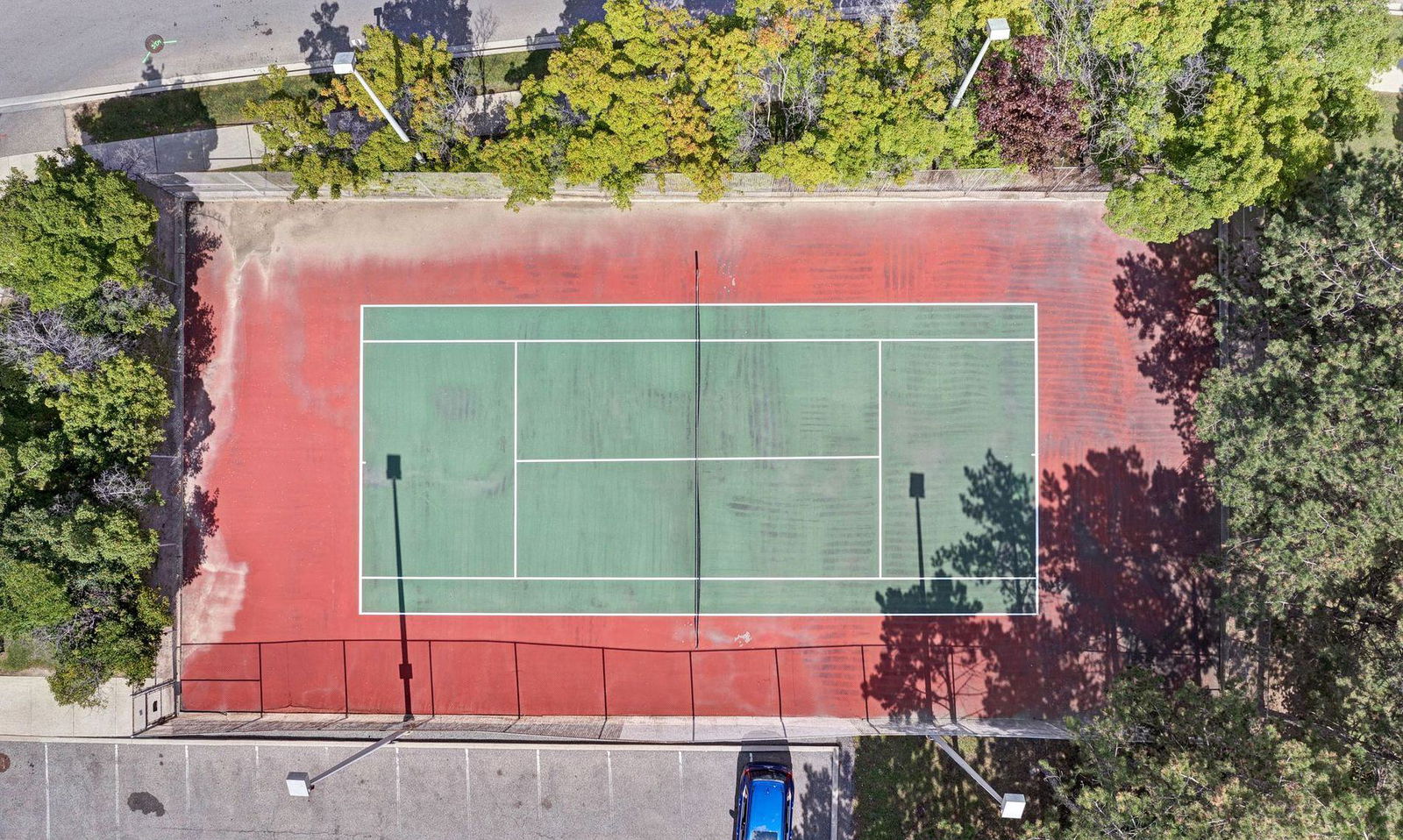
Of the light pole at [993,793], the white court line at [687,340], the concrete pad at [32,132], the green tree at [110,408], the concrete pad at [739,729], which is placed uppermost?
the concrete pad at [32,132]

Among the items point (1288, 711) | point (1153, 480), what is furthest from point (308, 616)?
point (1288, 711)

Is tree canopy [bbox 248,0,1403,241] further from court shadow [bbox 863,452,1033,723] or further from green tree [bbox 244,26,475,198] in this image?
court shadow [bbox 863,452,1033,723]

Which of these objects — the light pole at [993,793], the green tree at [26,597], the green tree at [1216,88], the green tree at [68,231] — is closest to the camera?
the green tree at [1216,88]

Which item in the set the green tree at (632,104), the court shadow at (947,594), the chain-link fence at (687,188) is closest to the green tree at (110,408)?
the chain-link fence at (687,188)

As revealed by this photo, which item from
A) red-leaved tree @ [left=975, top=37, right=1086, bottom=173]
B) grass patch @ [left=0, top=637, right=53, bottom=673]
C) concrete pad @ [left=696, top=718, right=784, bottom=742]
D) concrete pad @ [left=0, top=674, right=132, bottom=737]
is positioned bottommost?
concrete pad @ [left=696, top=718, right=784, bottom=742]

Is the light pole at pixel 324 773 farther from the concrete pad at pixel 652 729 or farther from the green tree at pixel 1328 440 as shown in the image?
the green tree at pixel 1328 440


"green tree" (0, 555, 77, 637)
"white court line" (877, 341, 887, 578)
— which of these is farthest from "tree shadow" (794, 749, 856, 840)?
"green tree" (0, 555, 77, 637)
